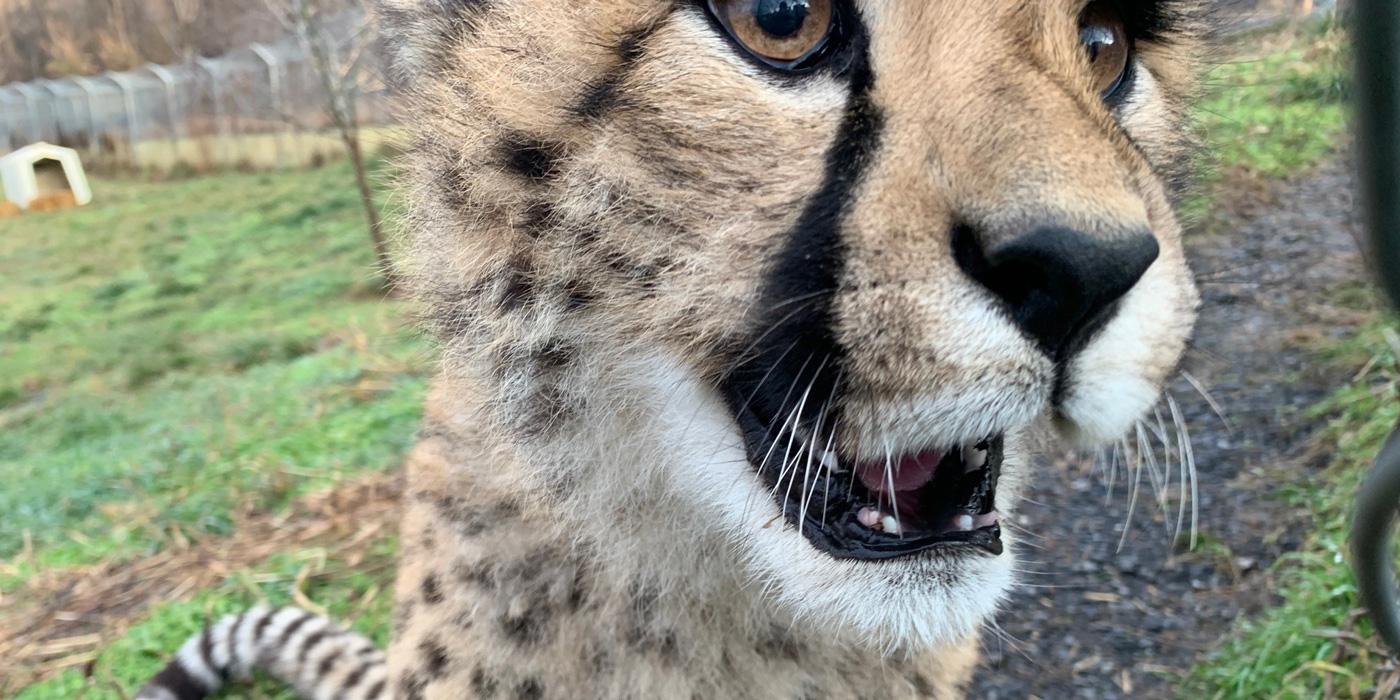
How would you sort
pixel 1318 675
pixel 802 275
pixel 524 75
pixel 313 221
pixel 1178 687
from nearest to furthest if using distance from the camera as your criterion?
1. pixel 802 275
2. pixel 524 75
3. pixel 1318 675
4. pixel 1178 687
5. pixel 313 221

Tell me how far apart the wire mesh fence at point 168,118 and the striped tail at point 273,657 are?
27.4 ft

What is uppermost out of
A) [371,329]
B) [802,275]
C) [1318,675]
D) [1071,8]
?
[1071,8]

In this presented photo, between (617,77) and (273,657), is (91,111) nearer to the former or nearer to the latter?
(273,657)

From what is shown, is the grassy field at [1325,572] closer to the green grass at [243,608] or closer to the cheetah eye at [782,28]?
the cheetah eye at [782,28]

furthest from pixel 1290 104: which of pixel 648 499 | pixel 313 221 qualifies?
pixel 313 221

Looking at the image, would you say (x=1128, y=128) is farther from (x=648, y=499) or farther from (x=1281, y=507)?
(x=1281, y=507)

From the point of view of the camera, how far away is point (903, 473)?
957 millimetres

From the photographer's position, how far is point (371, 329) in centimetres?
566

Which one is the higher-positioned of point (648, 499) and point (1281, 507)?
point (648, 499)

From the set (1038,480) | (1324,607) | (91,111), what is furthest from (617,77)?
(91,111)

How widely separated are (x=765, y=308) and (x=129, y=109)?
43.5 feet

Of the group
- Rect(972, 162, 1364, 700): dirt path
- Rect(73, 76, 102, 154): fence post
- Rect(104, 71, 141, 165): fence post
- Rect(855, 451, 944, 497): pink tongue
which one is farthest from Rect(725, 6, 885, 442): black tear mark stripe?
Rect(73, 76, 102, 154): fence post

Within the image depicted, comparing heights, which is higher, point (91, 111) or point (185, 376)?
point (185, 376)

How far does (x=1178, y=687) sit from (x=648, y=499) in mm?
1534
